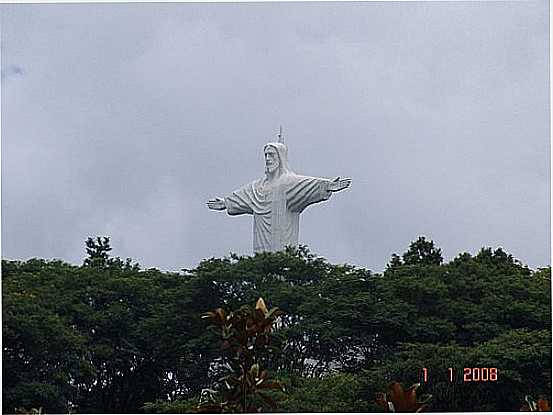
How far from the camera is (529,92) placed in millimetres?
4879

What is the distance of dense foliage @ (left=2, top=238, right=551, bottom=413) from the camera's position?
5.27m

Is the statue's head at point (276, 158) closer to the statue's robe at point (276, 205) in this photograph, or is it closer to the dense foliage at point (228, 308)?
the statue's robe at point (276, 205)

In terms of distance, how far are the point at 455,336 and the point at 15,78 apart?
2737 millimetres

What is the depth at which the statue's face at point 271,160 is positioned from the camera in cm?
521

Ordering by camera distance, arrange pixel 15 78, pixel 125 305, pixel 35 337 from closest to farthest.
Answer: pixel 15 78, pixel 35 337, pixel 125 305

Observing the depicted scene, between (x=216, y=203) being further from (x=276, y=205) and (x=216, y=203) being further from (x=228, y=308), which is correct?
(x=228, y=308)

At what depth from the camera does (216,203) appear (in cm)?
537

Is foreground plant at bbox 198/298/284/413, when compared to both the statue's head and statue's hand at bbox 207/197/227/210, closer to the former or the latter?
the statue's head

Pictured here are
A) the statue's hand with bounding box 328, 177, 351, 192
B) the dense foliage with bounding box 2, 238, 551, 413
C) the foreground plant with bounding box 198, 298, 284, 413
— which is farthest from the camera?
the dense foliage with bounding box 2, 238, 551, 413

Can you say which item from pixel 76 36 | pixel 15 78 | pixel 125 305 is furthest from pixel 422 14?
pixel 125 305

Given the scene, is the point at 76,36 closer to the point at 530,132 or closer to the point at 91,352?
the point at 91,352
